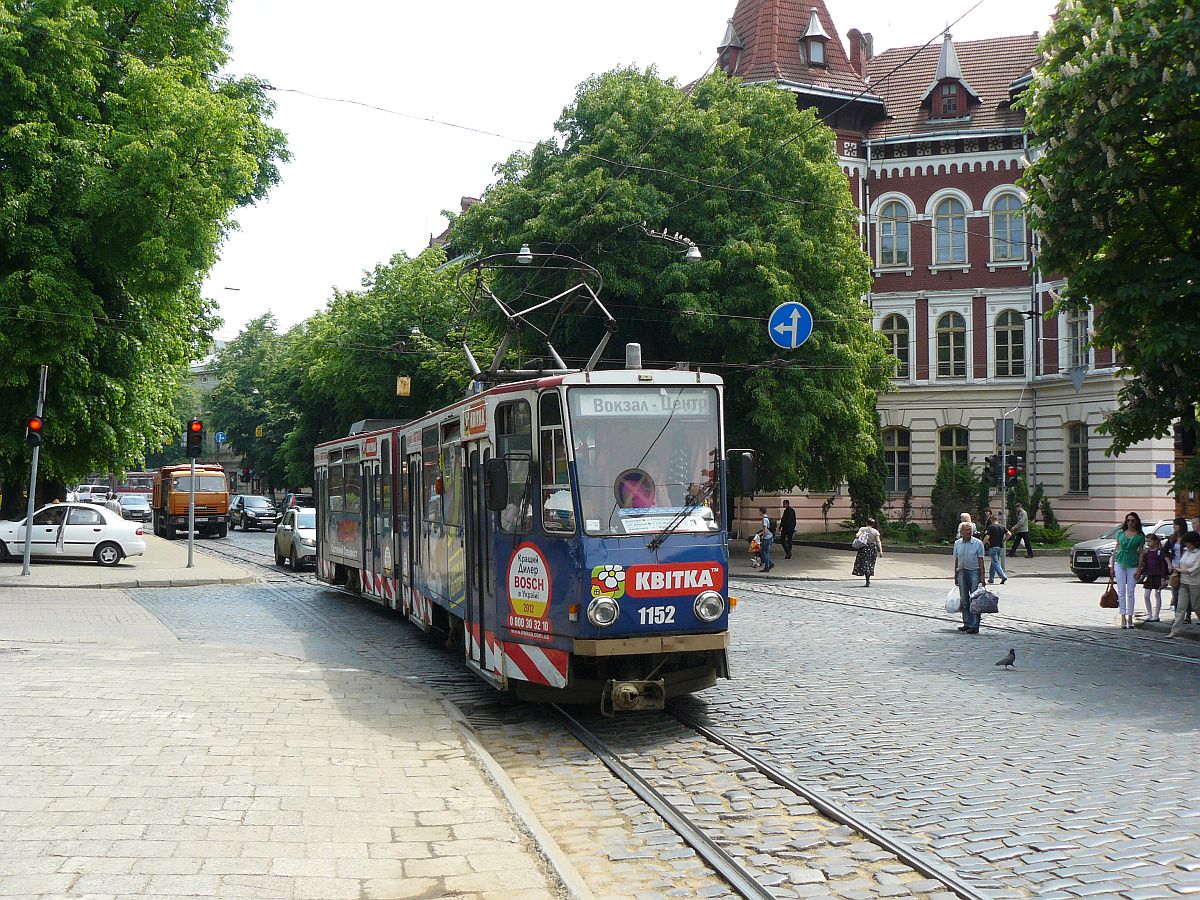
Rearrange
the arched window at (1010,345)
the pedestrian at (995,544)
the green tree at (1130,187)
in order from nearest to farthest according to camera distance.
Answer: the green tree at (1130,187) → the pedestrian at (995,544) → the arched window at (1010,345)

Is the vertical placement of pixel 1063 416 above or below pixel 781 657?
above

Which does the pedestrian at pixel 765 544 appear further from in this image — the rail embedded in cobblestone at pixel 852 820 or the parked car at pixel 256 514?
the parked car at pixel 256 514

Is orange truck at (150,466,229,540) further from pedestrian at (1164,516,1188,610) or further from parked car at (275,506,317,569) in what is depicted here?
pedestrian at (1164,516,1188,610)

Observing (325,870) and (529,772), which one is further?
(529,772)

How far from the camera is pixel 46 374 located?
24359 millimetres

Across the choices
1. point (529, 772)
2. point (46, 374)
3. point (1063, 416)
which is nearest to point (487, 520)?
point (529, 772)

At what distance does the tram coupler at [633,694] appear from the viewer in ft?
32.4

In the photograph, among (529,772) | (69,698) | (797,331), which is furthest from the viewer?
(797,331)

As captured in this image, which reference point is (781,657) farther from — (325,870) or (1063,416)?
(1063,416)

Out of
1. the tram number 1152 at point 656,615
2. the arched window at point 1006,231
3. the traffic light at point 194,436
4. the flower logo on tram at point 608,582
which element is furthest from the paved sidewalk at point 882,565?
the flower logo on tram at point 608,582

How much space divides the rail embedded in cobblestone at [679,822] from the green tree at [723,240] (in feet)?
69.3

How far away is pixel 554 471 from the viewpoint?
10188 mm

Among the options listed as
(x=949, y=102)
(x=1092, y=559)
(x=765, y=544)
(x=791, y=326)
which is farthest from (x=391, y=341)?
(x=1092, y=559)

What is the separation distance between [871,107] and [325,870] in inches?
1673
